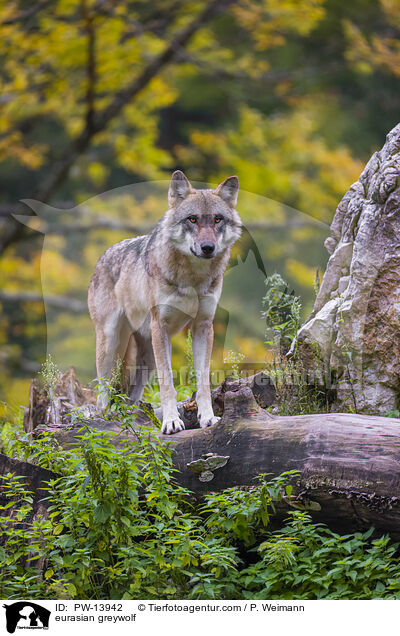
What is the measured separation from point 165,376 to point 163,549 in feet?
6.31

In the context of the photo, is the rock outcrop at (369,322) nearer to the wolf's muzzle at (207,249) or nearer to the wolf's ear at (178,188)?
the wolf's muzzle at (207,249)

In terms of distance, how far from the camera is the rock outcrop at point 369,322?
5.24 meters

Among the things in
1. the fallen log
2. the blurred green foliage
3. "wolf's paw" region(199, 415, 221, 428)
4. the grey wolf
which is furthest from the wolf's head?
the blurred green foliage

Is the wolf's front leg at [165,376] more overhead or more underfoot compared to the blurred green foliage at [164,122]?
more underfoot

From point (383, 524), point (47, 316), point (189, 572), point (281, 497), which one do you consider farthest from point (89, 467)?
point (47, 316)

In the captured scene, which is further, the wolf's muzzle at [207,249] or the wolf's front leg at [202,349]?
the wolf's front leg at [202,349]

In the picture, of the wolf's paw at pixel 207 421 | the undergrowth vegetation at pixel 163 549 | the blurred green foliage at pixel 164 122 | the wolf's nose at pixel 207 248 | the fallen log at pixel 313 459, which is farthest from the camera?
the blurred green foliage at pixel 164 122

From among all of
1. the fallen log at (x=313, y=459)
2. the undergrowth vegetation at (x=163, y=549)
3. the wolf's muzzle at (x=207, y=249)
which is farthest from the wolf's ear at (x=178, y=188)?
the undergrowth vegetation at (x=163, y=549)

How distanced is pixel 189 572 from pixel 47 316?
563 centimetres

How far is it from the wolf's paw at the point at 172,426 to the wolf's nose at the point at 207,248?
4.02ft

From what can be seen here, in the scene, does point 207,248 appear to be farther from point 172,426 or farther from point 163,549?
point 163,549

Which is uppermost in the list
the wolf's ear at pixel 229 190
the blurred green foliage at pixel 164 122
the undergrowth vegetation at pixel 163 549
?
the blurred green foliage at pixel 164 122

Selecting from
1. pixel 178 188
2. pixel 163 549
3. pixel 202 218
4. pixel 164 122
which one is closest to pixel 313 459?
pixel 163 549
